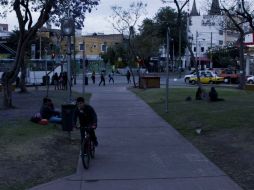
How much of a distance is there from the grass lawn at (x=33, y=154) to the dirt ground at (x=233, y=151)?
9.83 feet

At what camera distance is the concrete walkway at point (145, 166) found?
31.2 ft

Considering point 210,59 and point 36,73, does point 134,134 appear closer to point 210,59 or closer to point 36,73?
point 36,73

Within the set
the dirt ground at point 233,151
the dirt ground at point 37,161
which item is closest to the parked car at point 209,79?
the dirt ground at point 233,151

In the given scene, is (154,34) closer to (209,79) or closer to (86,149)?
(209,79)

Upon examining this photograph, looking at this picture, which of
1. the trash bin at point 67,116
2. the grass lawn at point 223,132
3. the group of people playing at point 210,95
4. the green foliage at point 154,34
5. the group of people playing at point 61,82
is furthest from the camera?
the green foliage at point 154,34

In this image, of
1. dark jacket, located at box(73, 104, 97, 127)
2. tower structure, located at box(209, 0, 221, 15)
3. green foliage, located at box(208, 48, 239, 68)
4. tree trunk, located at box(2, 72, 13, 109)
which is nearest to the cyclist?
dark jacket, located at box(73, 104, 97, 127)

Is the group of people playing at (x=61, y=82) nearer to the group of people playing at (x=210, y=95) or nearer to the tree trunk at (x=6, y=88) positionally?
the group of people playing at (x=210, y=95)

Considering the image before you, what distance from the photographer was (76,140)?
15328mm

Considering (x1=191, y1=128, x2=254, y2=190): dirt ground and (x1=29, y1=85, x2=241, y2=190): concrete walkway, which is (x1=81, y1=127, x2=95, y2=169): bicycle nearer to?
(x1=29, y1=85, x2=241, y2=190): concrete walkway

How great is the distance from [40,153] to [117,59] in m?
106

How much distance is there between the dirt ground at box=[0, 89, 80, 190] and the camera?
1002 cm

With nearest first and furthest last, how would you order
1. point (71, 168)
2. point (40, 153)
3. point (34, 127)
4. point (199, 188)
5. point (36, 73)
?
1. point (199, 188)
2. point (71, 168)
3. point (40, 153)
4. point (34, 127)
5. point (36, 73)

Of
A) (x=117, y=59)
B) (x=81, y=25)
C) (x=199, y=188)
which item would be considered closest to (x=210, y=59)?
(x=117, y=59)

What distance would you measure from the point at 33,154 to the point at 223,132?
6152 mm
